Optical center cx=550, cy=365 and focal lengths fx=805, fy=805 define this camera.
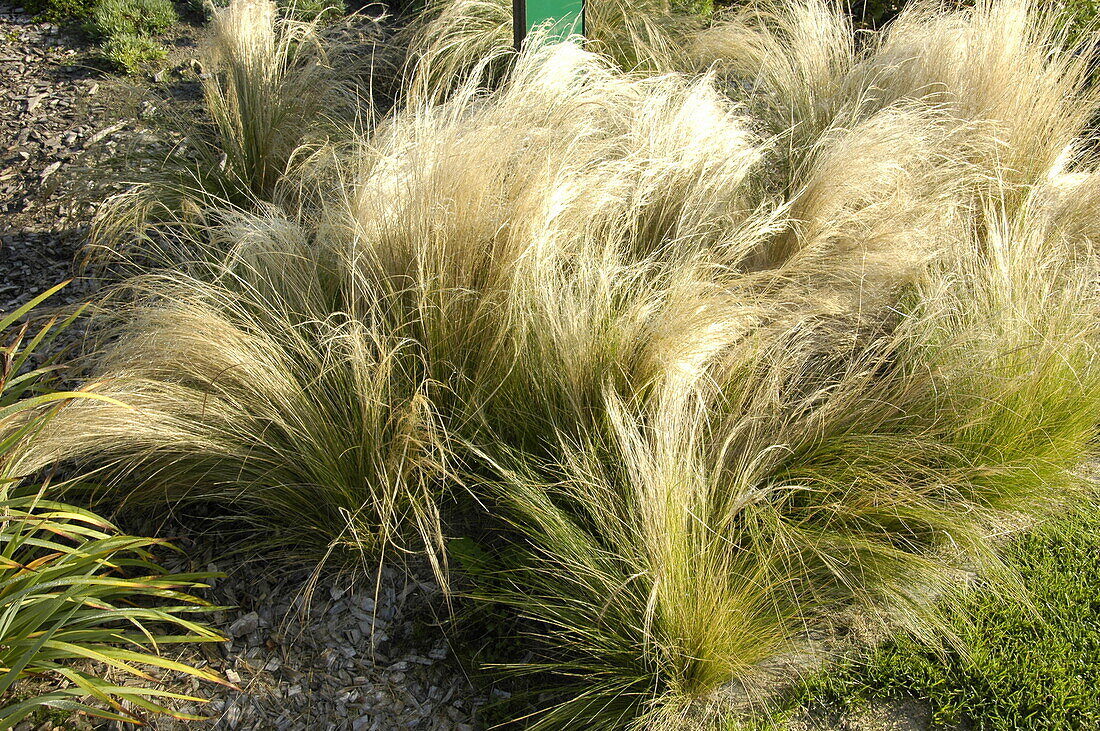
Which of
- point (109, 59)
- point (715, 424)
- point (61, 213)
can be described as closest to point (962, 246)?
point (715, 424)

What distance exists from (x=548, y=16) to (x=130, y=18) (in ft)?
8.83

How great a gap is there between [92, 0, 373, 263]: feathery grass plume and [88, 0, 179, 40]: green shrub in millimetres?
969

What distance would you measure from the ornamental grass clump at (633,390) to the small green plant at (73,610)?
6.3 inches

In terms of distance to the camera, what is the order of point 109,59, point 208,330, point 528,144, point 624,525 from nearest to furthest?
point 624,525
point 208,330
point 528,144
point 109,59

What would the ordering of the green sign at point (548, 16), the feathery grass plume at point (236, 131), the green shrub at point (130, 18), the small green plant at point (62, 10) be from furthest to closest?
1. the small green plant at point (62, 10)
2. the green shrub at point (130, 18)
3. the green sign at point (548, 16)
4. the feathery grass plume at point (236, 131)

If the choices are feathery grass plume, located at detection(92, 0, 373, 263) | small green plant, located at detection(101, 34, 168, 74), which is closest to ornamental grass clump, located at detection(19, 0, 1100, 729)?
feathery grass plume, located at detection(92, 0, 373, 263)

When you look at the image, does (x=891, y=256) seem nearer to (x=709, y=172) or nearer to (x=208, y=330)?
(x=709, y=172)

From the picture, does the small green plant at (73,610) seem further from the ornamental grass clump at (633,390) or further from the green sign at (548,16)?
the green sign at (548,16)

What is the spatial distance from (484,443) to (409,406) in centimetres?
26

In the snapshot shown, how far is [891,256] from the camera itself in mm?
2873

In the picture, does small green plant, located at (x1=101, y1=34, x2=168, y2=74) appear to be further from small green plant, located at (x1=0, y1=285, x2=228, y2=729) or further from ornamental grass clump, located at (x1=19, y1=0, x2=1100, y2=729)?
small green plant, located at (x1=0, y1=285, x2=228, y2=729)

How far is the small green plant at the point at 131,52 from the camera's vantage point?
4.55 m

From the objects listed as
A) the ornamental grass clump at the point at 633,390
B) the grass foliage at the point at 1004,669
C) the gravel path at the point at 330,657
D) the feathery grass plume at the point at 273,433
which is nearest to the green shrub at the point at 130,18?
the ornamental grass clump at the point at 633,390

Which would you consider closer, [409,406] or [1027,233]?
[409,406]
